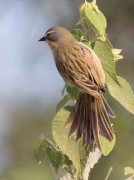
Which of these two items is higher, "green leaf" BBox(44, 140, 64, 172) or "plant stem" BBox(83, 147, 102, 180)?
"green leaf" BBox(44, 140, 64, 172)

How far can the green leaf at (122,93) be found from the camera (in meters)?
2.21

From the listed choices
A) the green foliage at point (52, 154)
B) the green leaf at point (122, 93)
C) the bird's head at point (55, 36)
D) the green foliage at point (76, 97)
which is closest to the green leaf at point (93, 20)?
the green foliage at point (76, 97)

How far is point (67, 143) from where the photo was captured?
214cm

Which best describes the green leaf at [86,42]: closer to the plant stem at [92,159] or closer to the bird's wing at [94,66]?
the bird's wing at [94,66]

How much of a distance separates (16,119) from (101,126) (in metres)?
3.31

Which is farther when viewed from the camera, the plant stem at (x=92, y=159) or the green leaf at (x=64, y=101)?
the green leaf at (x=64, y=101)

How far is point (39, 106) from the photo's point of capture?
5578 mm

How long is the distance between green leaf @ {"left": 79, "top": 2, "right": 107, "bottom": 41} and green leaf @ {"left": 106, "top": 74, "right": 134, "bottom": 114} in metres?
0.14

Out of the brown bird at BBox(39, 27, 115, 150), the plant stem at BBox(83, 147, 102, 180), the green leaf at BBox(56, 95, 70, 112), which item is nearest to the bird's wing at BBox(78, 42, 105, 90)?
the brown bird at BBox(39, 27, 115, 150)

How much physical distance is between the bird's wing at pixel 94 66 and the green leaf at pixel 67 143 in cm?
18

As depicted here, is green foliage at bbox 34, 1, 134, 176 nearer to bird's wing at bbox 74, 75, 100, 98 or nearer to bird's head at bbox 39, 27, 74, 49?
bird's wing at bbox 74, 75, 100, 98

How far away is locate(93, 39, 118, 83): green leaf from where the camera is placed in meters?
2.21

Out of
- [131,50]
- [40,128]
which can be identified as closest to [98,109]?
[40,128]

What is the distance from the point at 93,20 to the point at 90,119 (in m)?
0.32
